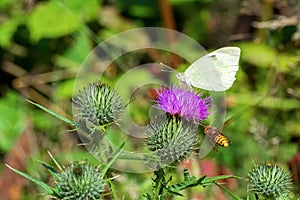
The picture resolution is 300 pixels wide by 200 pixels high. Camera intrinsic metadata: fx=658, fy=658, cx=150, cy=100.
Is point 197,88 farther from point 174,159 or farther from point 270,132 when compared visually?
point 270,132

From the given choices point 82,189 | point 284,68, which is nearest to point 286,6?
point 284,68

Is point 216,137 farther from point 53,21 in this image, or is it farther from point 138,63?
point 138,63

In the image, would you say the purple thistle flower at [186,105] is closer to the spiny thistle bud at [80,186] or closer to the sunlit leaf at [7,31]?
the spiny thistle bud at [80,186]

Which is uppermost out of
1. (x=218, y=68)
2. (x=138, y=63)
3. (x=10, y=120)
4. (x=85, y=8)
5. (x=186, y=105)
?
(x=85, y=8)

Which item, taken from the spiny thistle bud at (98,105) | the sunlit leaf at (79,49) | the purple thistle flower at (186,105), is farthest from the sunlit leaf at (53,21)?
the purple thistle flower at (186,105)

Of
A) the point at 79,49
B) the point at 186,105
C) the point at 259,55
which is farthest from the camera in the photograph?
the point at 79,49

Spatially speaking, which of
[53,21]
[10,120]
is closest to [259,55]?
[53,21]
